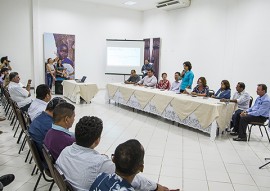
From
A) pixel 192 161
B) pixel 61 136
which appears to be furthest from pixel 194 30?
pixel 61 136

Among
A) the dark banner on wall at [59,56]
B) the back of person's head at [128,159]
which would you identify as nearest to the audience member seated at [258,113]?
the back of person's head at [128,159]

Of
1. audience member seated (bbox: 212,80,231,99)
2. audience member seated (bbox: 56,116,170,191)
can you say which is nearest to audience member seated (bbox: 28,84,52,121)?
audience member seated (bbox: 56,116,170,191)

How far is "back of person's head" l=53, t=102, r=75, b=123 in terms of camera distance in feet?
6.66

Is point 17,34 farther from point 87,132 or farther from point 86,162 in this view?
point 86,162

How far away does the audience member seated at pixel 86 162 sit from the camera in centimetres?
141

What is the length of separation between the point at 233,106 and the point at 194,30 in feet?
13.9

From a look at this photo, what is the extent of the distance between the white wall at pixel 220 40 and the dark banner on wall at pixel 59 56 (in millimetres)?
3647

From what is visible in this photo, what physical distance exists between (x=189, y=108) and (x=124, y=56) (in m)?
5.74

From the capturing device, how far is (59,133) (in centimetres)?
191

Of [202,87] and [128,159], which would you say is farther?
[202,87]

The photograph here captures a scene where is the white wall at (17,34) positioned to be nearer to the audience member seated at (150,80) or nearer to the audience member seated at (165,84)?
the audience member seated at (150,80)

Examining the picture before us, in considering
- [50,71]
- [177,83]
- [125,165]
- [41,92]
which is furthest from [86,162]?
[50,71]

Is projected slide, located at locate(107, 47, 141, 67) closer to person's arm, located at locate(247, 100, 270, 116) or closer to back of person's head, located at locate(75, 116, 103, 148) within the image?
person's arm, located at locate(247, 100, 270, 116)

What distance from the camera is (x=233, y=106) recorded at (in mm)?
4750
